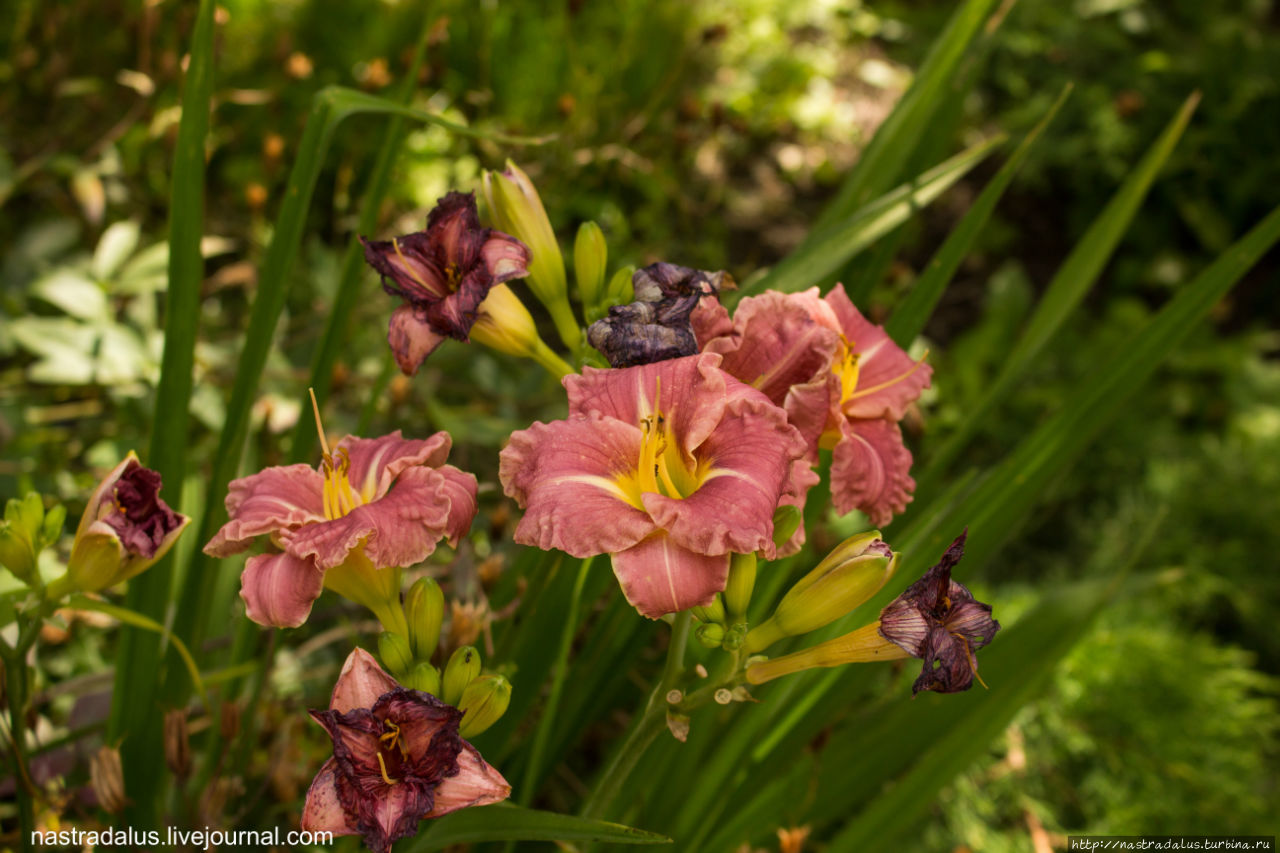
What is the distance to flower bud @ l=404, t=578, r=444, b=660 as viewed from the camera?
79cm

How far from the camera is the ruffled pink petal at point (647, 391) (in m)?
0.75

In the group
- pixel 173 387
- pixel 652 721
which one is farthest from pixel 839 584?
pixel 173 387

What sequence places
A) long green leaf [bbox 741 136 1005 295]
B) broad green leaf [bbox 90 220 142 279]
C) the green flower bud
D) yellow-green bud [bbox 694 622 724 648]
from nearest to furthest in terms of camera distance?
yellow-green bud [bbox 694 622 724 648], the green flower bud, long green leaf [bbox 741 136 1005 295], broad green leaf [bbox 90 220 142 279]

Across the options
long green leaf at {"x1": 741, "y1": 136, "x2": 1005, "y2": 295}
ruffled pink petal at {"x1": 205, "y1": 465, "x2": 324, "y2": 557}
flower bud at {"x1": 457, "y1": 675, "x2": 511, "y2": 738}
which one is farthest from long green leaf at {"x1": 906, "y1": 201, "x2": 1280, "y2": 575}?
ruffled pink petal at {"x1": 205, "y1": 465, "x2": 324, "y2": 557}

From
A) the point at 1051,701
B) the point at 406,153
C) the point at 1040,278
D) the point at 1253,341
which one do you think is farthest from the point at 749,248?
Answer: the point at 1051,701

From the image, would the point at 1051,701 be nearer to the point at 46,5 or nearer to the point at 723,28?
the point at 723,28

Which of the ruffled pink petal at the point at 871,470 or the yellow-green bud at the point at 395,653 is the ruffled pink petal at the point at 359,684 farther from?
the ruffled pink petal at the point at 871,470

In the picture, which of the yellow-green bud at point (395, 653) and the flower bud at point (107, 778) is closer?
the yellow-green bud at point (395, 653)

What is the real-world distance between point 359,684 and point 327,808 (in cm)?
9

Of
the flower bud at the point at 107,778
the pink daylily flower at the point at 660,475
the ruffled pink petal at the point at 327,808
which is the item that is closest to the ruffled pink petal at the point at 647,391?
→ the pink daylily flower at the point at 660,475

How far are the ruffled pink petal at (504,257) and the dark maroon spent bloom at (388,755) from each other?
0.35m

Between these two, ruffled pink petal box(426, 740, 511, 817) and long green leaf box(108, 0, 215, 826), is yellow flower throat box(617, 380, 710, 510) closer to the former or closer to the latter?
ruffled pink petal box(426, 740, 511, 817)

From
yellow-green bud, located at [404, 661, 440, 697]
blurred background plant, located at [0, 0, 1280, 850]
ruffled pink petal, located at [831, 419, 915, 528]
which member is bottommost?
blurred background plant, located at [0, 0, 1280, 850]

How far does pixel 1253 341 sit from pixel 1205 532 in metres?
0.89
